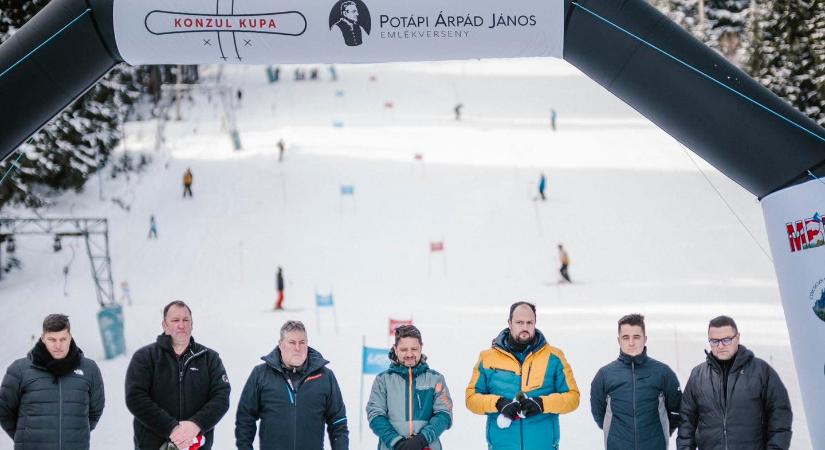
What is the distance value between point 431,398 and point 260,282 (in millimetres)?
16840

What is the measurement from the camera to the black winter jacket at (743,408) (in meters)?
6.30

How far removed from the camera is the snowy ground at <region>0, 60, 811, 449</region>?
1611cm

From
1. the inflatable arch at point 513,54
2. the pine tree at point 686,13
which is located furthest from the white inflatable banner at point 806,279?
the pine tree at point 686,13

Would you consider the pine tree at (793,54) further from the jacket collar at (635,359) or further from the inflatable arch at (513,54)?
the jacket collar at (635,359)

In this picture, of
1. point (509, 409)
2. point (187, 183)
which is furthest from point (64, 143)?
point (509, 409)

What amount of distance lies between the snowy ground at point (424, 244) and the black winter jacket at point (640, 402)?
360 centimetres

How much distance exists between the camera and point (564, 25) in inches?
311

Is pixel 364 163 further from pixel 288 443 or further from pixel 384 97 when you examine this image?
pixel 288 443

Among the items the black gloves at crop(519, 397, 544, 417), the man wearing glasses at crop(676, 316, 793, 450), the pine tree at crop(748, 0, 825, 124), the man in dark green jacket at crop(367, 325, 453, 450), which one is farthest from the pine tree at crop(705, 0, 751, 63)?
the man in dark green jacket at crop(367, 325, 453, 450)

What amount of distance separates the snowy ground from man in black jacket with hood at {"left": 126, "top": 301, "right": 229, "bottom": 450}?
377 cm

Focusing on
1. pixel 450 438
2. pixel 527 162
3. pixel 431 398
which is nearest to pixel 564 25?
pixel 431 398

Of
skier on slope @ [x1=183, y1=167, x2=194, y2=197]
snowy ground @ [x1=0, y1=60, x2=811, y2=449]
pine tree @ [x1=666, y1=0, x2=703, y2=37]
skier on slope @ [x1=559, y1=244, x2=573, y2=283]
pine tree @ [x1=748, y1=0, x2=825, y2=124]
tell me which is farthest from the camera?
pine tree @ [x1=666, y1=0, x2=703, y2=37]

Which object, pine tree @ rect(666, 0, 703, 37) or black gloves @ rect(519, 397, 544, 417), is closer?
black gloves @ rect(519, 397, 544, 417)

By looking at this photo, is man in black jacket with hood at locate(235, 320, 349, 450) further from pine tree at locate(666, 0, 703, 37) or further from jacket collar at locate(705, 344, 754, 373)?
pine tree at locate(666, 0, 703, 37)
